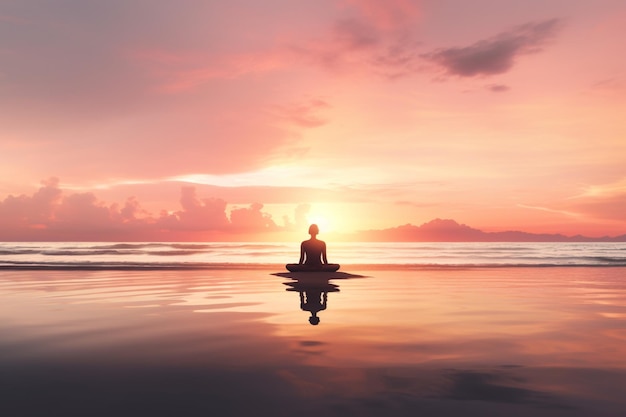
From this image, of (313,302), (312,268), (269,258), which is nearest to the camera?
(313,302)

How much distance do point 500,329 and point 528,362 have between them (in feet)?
9.03

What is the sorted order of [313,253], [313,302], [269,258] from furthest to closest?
1. [269,258]
2. [313,253]
3. [313,302]

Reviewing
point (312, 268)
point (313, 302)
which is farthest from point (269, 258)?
point (313, 302)

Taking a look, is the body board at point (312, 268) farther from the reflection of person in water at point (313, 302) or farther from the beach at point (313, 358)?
the beach at point (313, 358)

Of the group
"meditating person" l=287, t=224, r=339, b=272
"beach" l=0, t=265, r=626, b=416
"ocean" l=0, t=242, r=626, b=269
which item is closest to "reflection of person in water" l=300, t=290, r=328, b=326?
"beach" l=0, t=265, r=626, b=416

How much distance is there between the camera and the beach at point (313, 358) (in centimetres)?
526

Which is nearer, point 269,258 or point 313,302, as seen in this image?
point 313,302

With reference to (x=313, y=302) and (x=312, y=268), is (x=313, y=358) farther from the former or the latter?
(x=312, y=268)

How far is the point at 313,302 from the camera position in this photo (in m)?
14.0

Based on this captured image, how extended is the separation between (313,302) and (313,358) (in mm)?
6728

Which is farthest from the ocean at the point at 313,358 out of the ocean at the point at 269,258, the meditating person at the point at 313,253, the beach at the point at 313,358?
the ocean at the point at 269,258

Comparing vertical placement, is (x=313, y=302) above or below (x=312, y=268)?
below

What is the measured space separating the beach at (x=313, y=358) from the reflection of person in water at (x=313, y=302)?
90mm

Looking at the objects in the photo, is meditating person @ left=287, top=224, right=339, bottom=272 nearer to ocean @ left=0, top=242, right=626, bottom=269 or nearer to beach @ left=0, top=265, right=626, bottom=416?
beach @ left=0, top=265, right=626, bottom=416
